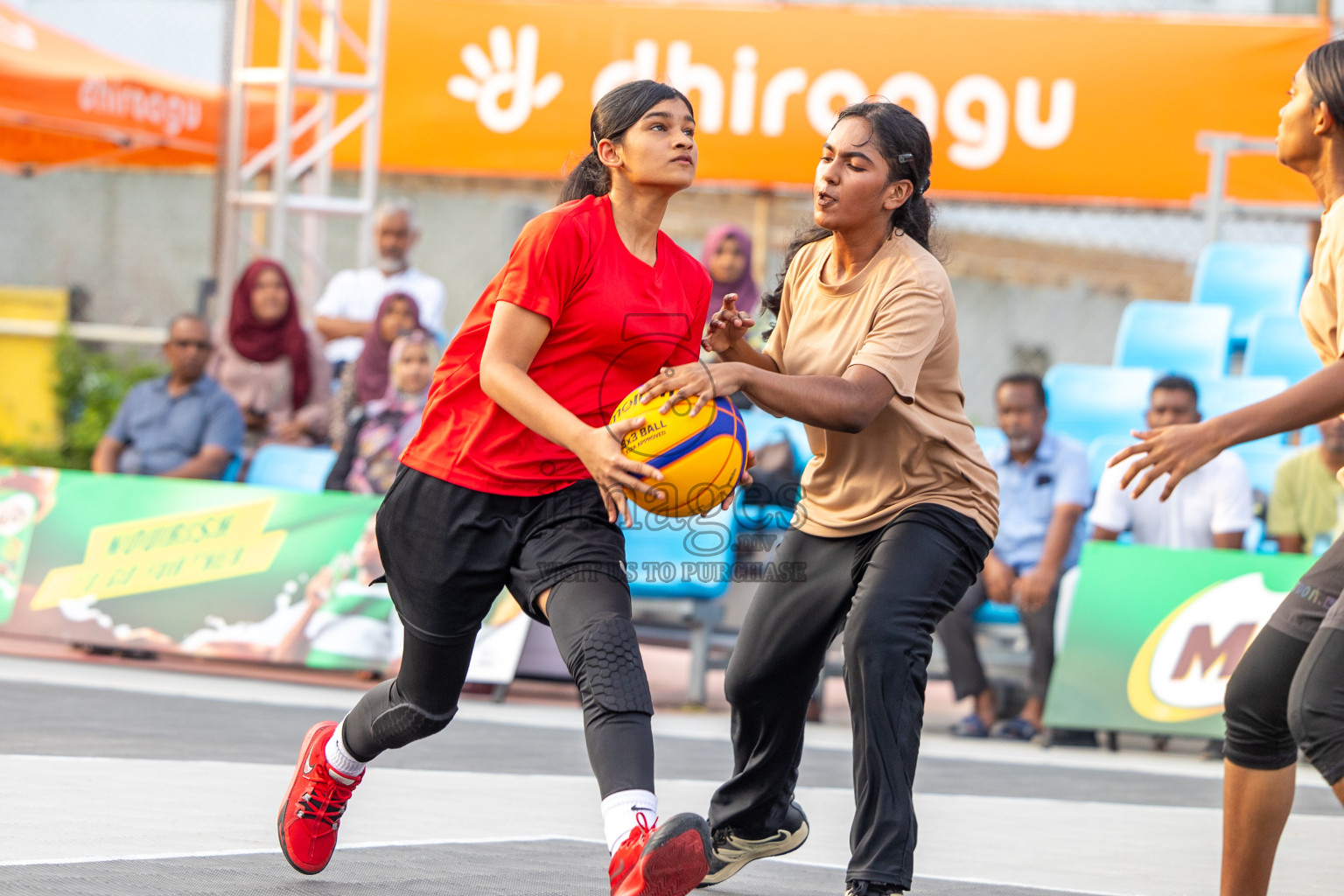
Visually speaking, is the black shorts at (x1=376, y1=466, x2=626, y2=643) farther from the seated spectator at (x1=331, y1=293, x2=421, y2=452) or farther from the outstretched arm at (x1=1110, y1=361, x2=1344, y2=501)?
the seated spectator at (x1=331, y1=293, x2=421, y2=452)

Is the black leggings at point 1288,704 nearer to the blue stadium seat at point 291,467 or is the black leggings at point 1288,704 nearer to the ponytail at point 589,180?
the ponytail at point 589,180

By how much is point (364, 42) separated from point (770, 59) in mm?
3597

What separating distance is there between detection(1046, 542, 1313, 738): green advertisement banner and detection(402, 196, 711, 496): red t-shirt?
15.6 ft

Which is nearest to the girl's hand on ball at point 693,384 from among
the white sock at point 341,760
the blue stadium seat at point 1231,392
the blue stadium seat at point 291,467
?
the white sock at point 341,760

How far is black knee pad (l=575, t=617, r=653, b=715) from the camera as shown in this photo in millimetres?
3637

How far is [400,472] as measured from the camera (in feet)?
13.5

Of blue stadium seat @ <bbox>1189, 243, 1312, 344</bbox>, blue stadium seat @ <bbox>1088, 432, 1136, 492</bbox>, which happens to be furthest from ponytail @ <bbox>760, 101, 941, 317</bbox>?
blue stadium seat @ <bbox>1189, 243, 1312, 344</bbox>

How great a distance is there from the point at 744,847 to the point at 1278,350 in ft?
26.8

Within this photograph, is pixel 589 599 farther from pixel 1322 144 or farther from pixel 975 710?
pixel 975 710

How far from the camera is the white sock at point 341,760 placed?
429 cm

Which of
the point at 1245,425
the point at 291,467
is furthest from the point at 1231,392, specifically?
the point at 1245,425

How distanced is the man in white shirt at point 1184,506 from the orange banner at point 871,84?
445 centimetres

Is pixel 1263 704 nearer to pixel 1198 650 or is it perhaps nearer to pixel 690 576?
pixel 1198 650

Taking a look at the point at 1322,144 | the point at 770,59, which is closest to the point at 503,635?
the point at 1322,144
